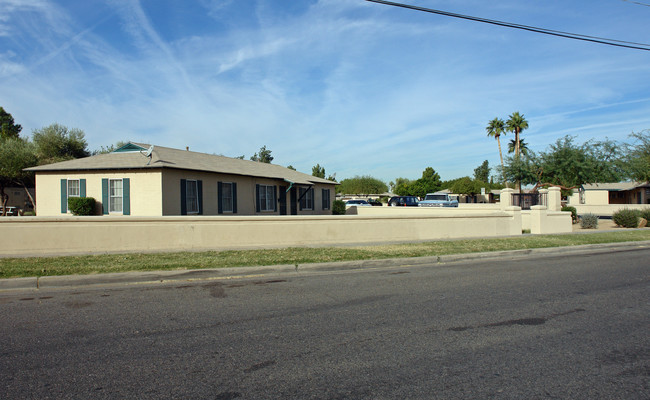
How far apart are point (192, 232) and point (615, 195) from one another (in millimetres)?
58627

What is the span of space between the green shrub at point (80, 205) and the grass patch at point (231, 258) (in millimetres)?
7817

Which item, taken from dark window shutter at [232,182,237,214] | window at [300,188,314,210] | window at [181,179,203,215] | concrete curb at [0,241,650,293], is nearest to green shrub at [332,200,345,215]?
window at [300,188,314,210]

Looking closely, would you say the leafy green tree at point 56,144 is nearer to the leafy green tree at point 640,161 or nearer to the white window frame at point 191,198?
the white window frame at point 191,198

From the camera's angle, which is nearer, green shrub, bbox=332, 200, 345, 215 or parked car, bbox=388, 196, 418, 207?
green shrub, bbox=332, 200, 345, 215

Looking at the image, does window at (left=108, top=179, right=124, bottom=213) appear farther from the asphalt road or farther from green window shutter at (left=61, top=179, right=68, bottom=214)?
the asphalt road

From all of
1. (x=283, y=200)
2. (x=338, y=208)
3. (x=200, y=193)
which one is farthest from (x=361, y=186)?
(x=200, y=193)

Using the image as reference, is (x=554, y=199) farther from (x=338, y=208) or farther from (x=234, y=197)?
(x=234, y=197)

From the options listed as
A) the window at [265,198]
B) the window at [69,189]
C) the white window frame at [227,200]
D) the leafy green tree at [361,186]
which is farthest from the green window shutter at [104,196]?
the leafy green tree at [361,186]

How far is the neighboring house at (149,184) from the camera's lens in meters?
18.6

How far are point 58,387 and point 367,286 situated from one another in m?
5.65

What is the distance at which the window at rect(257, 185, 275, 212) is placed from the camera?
2464 centimetres

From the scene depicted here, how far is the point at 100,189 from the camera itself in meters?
19.5

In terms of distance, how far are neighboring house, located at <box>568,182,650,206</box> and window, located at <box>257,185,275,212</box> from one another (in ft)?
128

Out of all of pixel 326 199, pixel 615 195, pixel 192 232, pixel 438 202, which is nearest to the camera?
pixel 192 232
